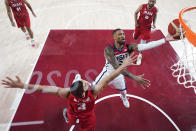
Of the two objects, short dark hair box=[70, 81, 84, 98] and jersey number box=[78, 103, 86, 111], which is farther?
jersey number box=[78, 103, 86, 111]

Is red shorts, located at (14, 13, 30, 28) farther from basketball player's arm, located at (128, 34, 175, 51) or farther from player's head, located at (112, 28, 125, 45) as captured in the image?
basketball player's arm, located at (128, 34, 175, 51)

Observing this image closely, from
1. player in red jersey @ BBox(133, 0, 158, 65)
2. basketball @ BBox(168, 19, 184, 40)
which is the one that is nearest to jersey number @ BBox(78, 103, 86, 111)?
basketball @ BBox(168, 19, 184, 40)

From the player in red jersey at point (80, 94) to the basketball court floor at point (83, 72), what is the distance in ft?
2.58

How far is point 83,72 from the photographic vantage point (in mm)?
3854

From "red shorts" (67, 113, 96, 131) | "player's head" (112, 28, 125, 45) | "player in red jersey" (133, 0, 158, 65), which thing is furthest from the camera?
"player in red jersey" (133, 0, 158, 65)

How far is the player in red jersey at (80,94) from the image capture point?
178 cm

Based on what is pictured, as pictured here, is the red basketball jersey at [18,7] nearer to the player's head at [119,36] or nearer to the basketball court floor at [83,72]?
the basketball court floor at [83,72]

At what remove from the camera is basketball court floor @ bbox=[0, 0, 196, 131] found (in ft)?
9.70

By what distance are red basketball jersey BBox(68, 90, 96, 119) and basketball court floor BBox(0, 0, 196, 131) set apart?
85 centimetres

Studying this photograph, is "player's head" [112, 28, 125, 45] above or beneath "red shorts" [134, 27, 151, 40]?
beneath

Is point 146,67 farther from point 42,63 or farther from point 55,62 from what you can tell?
point 42,63

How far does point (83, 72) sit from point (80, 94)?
2.07m

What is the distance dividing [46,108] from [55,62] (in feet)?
4.57

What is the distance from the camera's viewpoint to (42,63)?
4.08 metres
